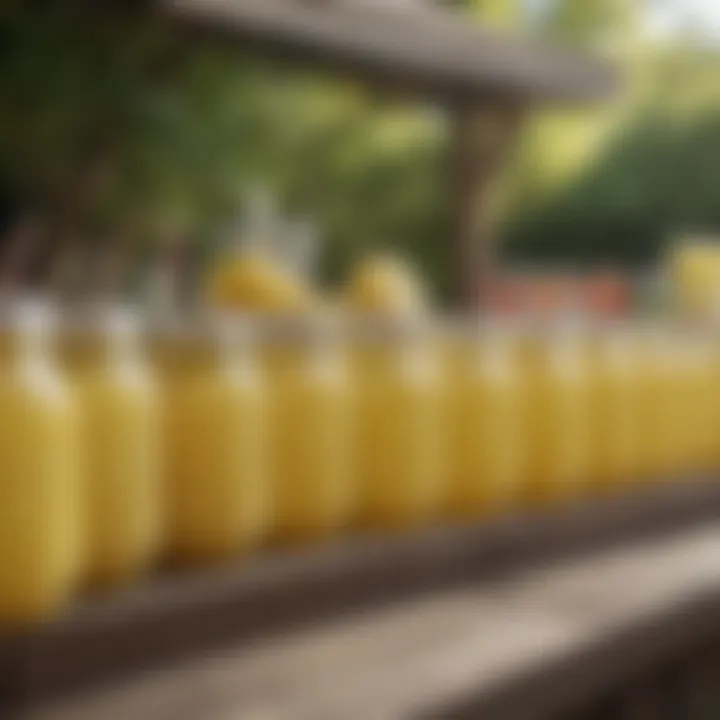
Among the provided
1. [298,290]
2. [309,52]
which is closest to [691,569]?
[298,290]

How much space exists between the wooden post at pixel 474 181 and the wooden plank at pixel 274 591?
0.83 feet

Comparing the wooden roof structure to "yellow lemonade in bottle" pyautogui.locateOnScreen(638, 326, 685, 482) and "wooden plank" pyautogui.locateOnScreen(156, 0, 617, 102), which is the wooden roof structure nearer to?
"wooden plank" pyautogui.locateOnScreen(156, 0, 617, 102)

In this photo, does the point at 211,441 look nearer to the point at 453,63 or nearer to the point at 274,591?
the point at 274,591

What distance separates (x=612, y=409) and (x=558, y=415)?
64mm

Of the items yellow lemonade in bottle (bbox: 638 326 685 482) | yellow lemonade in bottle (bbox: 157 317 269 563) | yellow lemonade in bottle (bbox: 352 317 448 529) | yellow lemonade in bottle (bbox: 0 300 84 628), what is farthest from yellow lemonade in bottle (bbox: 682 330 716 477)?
yellow lemonade in bottle (bbox: 0 300 84 628)

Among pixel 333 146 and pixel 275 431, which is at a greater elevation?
pixel 333 146

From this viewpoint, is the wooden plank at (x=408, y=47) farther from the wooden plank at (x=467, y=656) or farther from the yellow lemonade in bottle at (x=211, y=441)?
the wooden plank at (x=467, y=656)

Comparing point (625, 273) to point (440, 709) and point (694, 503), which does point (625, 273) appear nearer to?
point (694, 503)

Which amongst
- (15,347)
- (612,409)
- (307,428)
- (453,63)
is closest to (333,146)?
(453,63)

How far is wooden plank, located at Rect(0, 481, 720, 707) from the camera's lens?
1.67 feet

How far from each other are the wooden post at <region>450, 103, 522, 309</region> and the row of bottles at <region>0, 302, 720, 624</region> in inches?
6.8

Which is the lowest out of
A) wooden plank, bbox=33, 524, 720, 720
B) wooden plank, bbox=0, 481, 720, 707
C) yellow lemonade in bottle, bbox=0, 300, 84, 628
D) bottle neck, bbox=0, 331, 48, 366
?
wooden plank, bbox=33, 524, 720, 720

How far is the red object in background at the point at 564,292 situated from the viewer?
1.16 m

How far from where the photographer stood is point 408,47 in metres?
0.85
